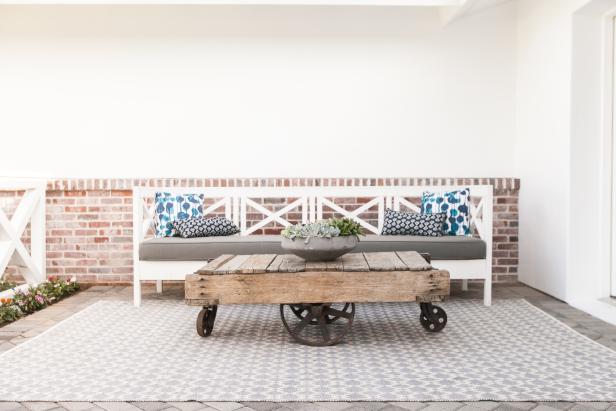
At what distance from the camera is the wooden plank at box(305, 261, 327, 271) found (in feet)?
11.7

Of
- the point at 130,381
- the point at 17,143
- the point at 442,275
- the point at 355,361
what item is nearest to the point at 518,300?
the point at 442,275

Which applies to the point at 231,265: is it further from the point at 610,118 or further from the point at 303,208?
the point at 610,118

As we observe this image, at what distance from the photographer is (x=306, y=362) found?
3.27 metres

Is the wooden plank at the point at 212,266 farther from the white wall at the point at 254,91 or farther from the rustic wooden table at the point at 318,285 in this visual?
the white wall at the point at 254,91

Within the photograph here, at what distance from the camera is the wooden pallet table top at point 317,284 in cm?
355

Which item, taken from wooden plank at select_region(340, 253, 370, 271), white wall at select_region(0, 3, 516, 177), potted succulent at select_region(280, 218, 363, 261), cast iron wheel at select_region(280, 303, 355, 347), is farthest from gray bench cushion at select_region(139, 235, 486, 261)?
white wall at select_region(0, 3, 516, 177)

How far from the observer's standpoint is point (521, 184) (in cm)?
587

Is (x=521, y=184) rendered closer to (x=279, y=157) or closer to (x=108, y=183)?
(x=279, y=157)

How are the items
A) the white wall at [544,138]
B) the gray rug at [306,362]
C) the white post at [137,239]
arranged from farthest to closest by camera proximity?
1. the white wall at [544,138]
2. the white post at [137,239]
3. the gray rug at [306,362]

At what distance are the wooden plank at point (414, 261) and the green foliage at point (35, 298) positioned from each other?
110 inches

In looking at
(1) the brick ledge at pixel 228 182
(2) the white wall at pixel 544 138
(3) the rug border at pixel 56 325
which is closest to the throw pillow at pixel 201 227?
(1) the brick ledge at pixel 228 182

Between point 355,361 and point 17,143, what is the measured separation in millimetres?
4311

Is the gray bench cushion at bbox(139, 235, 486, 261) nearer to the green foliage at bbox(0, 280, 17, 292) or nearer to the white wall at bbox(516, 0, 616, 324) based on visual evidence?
the white wall at bbox(516, 0, 616, 324)

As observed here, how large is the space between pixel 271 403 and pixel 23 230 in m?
3.89
